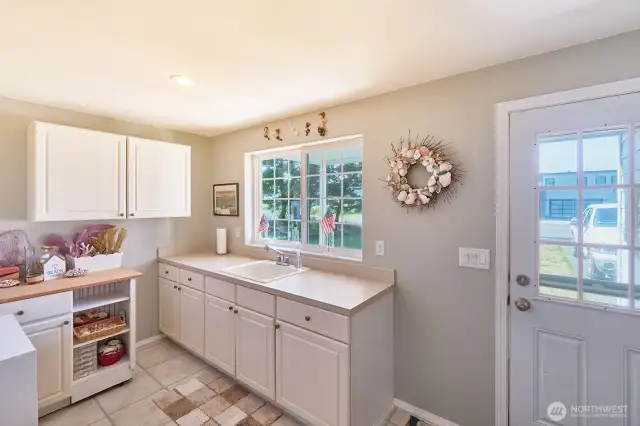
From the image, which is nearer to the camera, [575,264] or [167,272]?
[575,264]

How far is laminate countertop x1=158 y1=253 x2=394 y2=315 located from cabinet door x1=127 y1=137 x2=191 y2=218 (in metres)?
0.57

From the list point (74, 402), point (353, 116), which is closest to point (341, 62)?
point (353, 116)

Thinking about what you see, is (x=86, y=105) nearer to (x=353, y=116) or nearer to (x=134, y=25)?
(x=134, y=25)

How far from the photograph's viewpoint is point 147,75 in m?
1.79

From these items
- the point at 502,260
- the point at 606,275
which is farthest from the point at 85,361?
the point at 606,275

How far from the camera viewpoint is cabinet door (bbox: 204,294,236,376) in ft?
7.18

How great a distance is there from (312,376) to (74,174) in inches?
88.5

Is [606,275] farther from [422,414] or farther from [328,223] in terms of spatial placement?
[328,223]

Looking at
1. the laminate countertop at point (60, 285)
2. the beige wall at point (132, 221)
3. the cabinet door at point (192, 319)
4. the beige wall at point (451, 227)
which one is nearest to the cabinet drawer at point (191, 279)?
the cabinet door at point (192, 319)

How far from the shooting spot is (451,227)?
70.5 inches

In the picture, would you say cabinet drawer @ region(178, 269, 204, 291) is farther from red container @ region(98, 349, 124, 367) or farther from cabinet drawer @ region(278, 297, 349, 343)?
cabinet drawer @ region(278, 297, 349, 343)

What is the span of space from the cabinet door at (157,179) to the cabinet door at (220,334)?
968 mm

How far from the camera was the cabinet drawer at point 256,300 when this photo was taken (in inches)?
75.6

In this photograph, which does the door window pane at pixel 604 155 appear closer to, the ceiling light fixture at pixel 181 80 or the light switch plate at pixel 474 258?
the light switch plate at pixel 474 258
